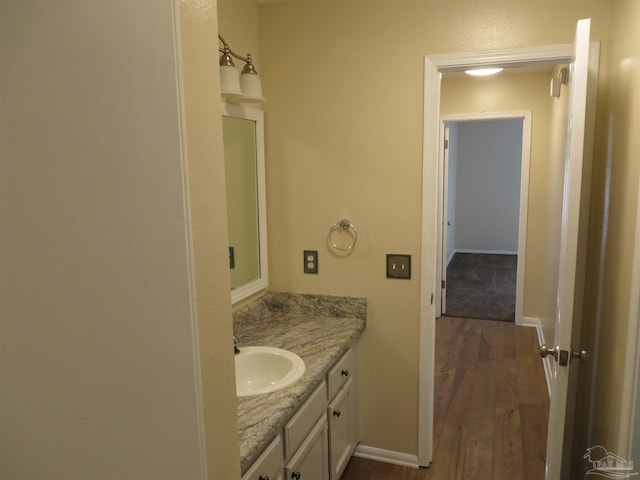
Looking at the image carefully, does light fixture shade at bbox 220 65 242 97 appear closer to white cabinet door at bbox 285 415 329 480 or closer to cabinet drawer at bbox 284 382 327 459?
cabinet drawer at bbox 284 382 327 459

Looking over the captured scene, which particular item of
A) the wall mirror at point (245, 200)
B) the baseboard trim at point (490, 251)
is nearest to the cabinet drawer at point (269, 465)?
the wall mirror at point (245, 200)

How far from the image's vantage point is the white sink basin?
192cm

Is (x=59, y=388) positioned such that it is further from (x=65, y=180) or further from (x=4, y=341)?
(x=65, y=180)

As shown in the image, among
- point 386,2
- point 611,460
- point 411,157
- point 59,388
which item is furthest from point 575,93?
point 59,388

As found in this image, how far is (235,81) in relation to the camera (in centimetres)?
193

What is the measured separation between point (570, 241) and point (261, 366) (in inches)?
50.9

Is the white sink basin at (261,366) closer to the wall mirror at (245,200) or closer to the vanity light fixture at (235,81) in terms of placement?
the wall mirror at (245,200)

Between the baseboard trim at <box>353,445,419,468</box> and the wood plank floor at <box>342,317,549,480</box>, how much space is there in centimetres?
3

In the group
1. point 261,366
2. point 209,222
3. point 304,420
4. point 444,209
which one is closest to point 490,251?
point 444,209

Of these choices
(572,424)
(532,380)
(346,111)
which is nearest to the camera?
(572,424)

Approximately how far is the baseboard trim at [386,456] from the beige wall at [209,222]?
1676 millimetres

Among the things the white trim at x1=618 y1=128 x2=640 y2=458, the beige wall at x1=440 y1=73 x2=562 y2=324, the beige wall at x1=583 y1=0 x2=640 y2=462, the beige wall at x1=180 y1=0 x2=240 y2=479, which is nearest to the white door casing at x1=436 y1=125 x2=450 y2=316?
the beige wall at x1=440 y1=73 x2=562 y2=324

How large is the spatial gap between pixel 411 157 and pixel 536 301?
311 cm

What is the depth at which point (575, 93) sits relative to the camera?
5.19ft
